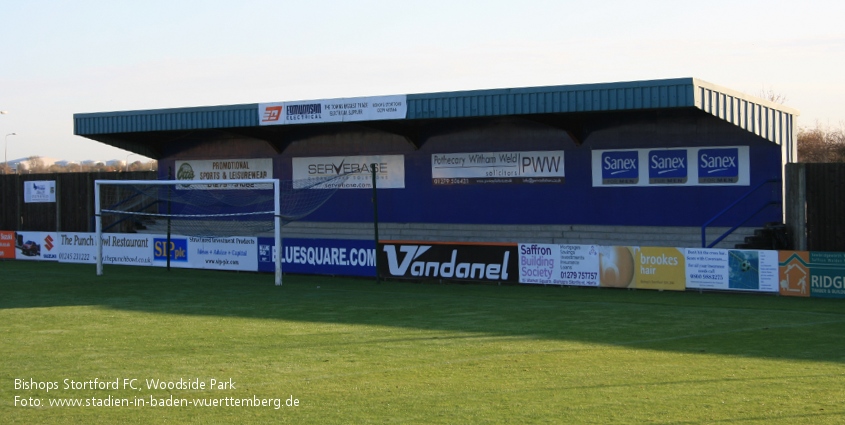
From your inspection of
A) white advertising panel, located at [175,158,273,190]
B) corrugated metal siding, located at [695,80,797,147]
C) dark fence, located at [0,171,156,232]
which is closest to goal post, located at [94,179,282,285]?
white advertising panel, located at [175,158,273,190]

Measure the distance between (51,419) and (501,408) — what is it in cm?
463

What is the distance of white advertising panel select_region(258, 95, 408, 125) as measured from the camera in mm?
29562

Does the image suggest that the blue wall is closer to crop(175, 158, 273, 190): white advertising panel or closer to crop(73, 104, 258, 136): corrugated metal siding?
crop(175, 158, 273, 190): white advertising panel

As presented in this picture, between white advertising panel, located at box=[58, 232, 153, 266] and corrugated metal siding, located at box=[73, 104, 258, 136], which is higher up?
corrugated metal siding, located at box=[73, 104, 258, 136]

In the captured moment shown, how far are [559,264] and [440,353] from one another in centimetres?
1063

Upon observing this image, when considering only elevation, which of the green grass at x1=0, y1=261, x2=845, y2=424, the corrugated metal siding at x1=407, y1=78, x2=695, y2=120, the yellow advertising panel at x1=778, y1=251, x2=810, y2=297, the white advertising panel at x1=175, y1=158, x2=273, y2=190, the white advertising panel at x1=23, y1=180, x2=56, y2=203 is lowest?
the green grass at x1=0, y1=261, x2=845, y2=424

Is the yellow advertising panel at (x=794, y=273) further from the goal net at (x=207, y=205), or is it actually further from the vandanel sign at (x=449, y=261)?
the goal net at (x=207, y=205)

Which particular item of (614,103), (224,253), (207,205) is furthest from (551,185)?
(207,205)

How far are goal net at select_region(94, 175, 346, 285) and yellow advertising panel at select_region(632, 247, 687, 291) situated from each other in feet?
34.6

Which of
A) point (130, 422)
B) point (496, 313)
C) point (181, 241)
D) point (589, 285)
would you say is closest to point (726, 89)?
point (589, 285)

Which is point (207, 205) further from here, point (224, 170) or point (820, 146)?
point (820, 146)

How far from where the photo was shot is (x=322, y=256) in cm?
2719

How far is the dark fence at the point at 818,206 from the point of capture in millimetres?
25375

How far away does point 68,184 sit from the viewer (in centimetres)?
3906
